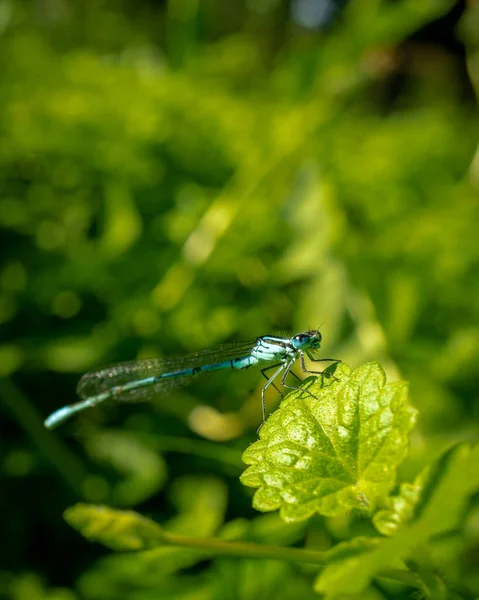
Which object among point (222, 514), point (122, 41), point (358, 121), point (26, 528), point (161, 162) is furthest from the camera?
point (122, 41)

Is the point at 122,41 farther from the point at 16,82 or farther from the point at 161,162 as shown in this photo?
the point at 161,162

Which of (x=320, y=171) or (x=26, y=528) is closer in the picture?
(x=26, y=528)

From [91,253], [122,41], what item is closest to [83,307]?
[91,253]

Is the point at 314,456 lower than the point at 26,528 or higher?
lower

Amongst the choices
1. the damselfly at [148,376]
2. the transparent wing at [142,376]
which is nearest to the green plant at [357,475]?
the damselfly at [148,376]

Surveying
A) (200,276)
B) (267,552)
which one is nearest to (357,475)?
(267,552)
